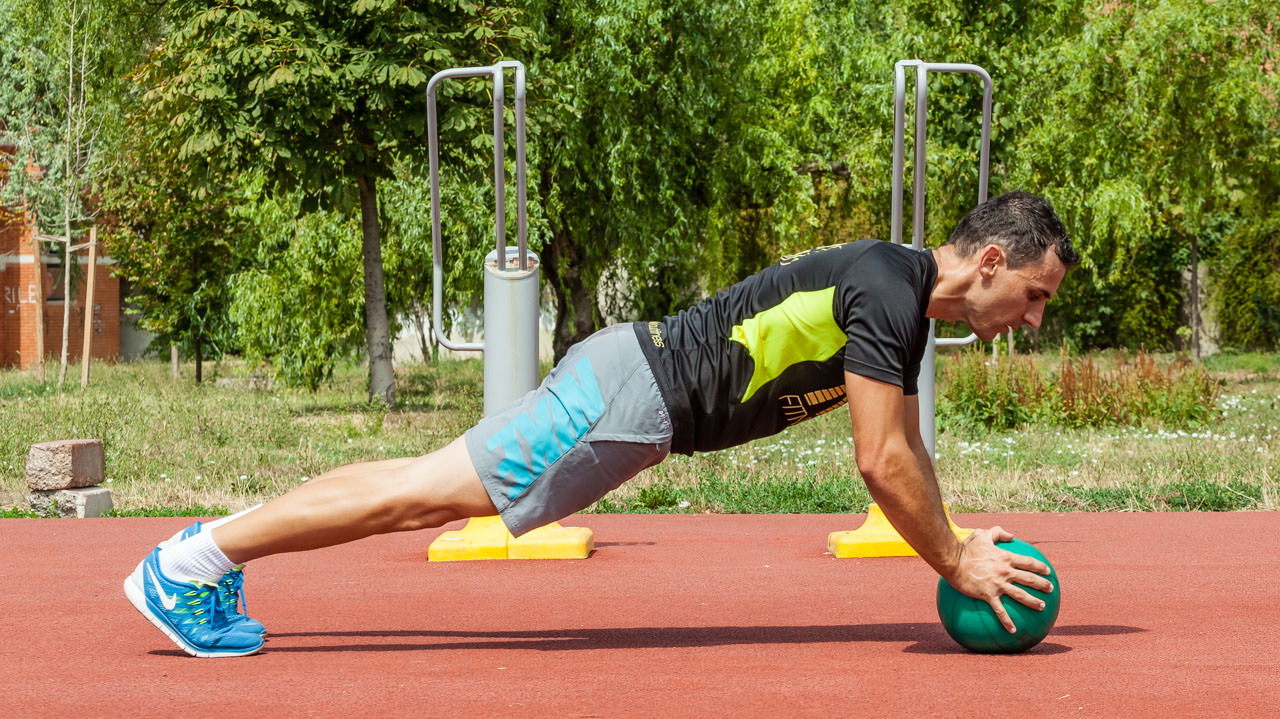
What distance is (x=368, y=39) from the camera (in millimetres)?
13125

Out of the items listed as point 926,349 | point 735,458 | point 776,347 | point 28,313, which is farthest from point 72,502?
point 28,313

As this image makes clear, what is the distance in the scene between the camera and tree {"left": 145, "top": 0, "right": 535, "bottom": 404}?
500 inches

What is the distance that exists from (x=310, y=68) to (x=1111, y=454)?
8.34m

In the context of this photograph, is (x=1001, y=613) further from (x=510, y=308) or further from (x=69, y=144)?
(x=69, y=144)

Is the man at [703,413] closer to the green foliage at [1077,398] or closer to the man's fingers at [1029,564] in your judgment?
the man's fingers at [1029,564]

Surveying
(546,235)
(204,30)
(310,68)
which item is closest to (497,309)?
A: (310,68)

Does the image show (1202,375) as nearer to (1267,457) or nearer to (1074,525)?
(1267,457)

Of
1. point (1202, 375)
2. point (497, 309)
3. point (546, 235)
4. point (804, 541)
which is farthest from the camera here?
point (546, 235)

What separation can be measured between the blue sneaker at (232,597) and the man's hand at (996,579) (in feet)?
6.79

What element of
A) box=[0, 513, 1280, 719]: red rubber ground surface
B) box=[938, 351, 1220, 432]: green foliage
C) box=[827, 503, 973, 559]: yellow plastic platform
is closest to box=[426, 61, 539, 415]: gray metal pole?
box=[0, 513, 1280, 719]: red rubber ground surface

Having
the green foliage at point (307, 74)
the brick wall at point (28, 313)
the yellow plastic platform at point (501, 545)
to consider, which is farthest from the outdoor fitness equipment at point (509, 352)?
the brick wall at point (28, 313)

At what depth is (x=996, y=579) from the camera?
3.60 m

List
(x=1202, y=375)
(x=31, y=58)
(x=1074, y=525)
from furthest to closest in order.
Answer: (x=31, y=58) → (x=1202, y=375) → (x=1074, y=525)

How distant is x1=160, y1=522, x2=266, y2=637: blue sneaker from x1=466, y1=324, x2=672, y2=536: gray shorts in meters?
0.82
